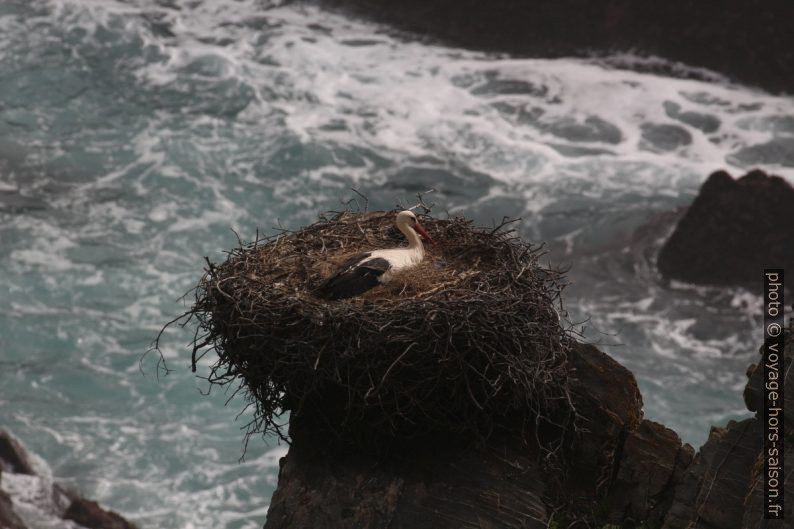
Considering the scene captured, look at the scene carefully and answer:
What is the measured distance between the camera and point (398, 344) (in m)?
7.39

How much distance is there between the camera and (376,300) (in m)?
7.95

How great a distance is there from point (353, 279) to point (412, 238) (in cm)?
94

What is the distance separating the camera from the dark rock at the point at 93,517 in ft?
54.0

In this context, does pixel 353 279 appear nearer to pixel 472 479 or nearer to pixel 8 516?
pixel 472 479

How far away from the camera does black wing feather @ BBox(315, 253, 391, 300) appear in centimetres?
809

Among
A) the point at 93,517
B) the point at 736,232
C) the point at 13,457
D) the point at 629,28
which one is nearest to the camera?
the point at 93,517

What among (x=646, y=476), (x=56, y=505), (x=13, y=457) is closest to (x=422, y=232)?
(x=646, y=476)

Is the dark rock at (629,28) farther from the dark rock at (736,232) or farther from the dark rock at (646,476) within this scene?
the dark rock at (646,476)

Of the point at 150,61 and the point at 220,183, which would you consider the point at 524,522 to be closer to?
the point at 220,183

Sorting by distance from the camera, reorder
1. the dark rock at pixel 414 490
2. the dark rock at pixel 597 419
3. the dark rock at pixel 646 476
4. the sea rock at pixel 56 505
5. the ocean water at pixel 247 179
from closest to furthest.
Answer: the dark rock at pixel 414 490 → the dark rock at pixel 646 476 → the dark rock at pixel 597 419 → the sea rock at pixel 56 505 → the ocean water at pixel 247 179

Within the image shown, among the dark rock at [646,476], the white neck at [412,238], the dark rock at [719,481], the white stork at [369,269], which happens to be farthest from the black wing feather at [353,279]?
the dark rock at [719,481]

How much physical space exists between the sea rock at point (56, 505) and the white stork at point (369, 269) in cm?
913

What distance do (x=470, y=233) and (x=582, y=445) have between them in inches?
66.6

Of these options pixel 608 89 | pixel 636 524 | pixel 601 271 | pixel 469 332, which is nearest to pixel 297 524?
pixel 469 332
